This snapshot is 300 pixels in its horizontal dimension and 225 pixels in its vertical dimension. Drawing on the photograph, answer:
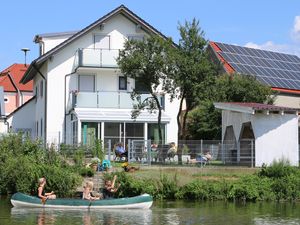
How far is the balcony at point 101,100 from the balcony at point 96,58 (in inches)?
78.1

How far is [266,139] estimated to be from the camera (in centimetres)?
3381

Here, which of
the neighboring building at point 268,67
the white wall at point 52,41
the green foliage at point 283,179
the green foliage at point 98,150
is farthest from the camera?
the white wall at point 52,41

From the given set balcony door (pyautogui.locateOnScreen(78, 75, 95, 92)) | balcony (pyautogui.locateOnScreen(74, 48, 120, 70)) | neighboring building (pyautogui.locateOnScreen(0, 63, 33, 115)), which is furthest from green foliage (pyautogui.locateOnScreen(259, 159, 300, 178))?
neighboring building (pyautogui.locateOnScreen(0, 63, 33, 115))

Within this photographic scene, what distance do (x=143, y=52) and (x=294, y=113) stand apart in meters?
8.87

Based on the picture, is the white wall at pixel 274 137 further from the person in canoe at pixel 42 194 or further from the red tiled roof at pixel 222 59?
the red tiled roof at pixel 222 59

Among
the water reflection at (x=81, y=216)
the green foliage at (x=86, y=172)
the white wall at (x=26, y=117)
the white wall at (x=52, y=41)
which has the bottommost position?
A: the water reflection at (x=81, y=216)

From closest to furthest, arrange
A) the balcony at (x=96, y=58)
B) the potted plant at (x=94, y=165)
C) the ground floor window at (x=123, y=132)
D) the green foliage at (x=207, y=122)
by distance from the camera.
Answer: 1. the potted plant at (x=94, y=165)
2. the green foliage at (x=207, y=122)
3. the ground floor window at (x=123, y=132)
4. the balcony at (x=96, y=58)

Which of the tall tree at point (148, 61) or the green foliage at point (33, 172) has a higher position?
the tall tree at point (148, 61)

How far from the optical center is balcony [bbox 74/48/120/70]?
45188 millimetres

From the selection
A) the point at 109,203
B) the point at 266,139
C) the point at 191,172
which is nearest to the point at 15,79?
the point at 266,139

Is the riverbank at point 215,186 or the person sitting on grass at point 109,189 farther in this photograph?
the riverbank at point 215,186

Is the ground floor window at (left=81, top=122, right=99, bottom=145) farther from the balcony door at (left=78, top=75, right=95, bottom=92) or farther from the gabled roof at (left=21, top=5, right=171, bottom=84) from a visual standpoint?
the gabled roof at (left=21, top=5, right=171, bottom=84)

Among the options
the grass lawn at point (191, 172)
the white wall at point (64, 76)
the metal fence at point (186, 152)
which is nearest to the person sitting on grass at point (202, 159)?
the metal fence at point (186, 152)

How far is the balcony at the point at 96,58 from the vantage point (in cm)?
4519
